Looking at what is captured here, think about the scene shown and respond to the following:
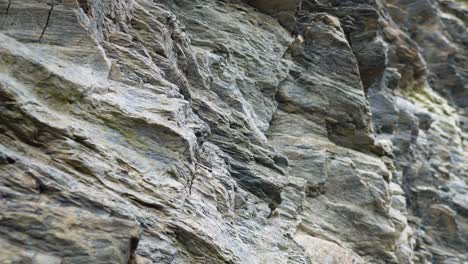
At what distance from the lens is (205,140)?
20859mm

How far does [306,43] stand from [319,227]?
48.5 ft

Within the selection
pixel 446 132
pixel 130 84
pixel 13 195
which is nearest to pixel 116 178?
pixel 13 195

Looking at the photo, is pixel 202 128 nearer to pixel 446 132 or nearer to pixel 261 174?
pixel 261 174

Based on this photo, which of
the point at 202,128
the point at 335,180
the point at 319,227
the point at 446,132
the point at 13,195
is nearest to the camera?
the point at 13,195

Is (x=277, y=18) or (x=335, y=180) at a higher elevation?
(x=277, y=18)

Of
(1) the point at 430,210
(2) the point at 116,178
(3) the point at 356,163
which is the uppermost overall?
(2) the point at 116,178

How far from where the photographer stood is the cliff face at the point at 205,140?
1236 centimetres

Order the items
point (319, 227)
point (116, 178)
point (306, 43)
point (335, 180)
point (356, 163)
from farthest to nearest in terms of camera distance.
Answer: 1. point (306, 43)
2. point (356, 163)
3. point (335, 180)
4. point (319, 227)
5. point (116, 178)

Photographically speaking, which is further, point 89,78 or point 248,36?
point 248,36

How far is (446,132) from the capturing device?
194 ft

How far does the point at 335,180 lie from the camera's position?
29.5 meters

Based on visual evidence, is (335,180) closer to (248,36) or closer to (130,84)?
(248,36)

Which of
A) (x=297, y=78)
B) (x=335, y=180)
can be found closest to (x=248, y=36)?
(x=297, y=78)

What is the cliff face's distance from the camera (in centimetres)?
1236
